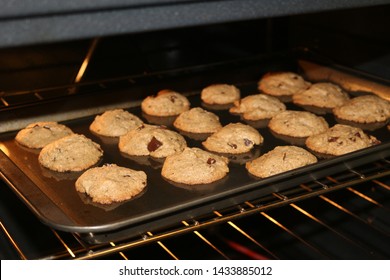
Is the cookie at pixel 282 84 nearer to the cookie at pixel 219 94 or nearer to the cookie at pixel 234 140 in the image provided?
the cookie at pixel 219 94

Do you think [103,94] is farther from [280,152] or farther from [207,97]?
[280,152]

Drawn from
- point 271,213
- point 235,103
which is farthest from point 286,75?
point 271,213

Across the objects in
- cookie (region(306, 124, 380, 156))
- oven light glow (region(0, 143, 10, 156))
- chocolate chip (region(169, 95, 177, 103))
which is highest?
chocolate chip (region(169, 95, 177, 103))

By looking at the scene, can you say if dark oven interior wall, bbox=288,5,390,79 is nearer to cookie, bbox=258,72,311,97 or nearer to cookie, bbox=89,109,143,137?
cookie, bbox=258,72,311,97

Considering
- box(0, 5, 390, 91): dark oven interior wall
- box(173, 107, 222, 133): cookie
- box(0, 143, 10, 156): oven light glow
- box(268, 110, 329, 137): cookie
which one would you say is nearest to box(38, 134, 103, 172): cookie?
box(0, 143, 10, 156): oven light glow

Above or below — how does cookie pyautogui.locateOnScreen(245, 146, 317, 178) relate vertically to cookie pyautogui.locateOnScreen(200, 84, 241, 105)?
below

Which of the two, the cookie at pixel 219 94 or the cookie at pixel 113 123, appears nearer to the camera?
the cookie at pixel 113 123

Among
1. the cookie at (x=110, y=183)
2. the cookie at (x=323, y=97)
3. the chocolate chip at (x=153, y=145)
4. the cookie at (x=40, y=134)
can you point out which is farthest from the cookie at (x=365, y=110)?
the cookie at (x=40, y=134)

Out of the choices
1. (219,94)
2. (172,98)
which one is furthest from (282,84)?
(172,98)
